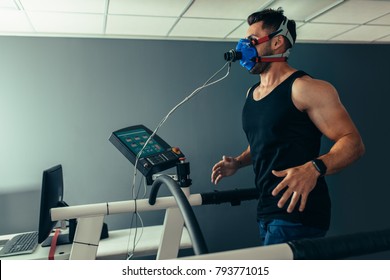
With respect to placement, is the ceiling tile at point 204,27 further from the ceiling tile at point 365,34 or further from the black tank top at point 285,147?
the black tank top at point 285,147

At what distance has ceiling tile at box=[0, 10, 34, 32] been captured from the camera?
2.17 m

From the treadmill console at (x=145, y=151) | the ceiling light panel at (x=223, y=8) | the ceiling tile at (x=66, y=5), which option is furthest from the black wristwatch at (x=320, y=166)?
the ceiling tile at (x=66, y=5)

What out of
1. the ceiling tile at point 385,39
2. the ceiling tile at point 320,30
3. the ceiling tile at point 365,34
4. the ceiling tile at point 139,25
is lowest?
the ceiling tile at point 385,39

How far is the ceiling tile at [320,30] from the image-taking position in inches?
109

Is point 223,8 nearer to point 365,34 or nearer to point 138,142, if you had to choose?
point 138,142

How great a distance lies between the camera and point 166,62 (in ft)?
9.30

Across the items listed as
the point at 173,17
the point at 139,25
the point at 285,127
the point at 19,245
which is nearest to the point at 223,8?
the point at 173,17

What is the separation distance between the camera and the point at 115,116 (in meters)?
2.72

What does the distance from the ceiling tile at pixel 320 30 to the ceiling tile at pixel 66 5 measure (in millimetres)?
1694

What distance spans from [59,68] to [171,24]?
3.17ft

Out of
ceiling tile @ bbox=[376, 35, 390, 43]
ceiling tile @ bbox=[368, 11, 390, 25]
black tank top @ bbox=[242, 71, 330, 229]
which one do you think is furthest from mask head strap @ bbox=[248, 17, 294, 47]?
ceiling tile @ bbox=[376, 35, 390, 43]

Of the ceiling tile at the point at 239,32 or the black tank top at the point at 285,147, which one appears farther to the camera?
the ceiling tile at the point at 239,32

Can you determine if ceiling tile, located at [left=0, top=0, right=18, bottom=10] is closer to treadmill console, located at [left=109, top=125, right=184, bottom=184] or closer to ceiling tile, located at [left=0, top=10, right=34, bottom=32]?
ceiling tile, located at [left=0, top=10, right=34, bottom=32]

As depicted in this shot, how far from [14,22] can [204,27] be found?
1407mm
